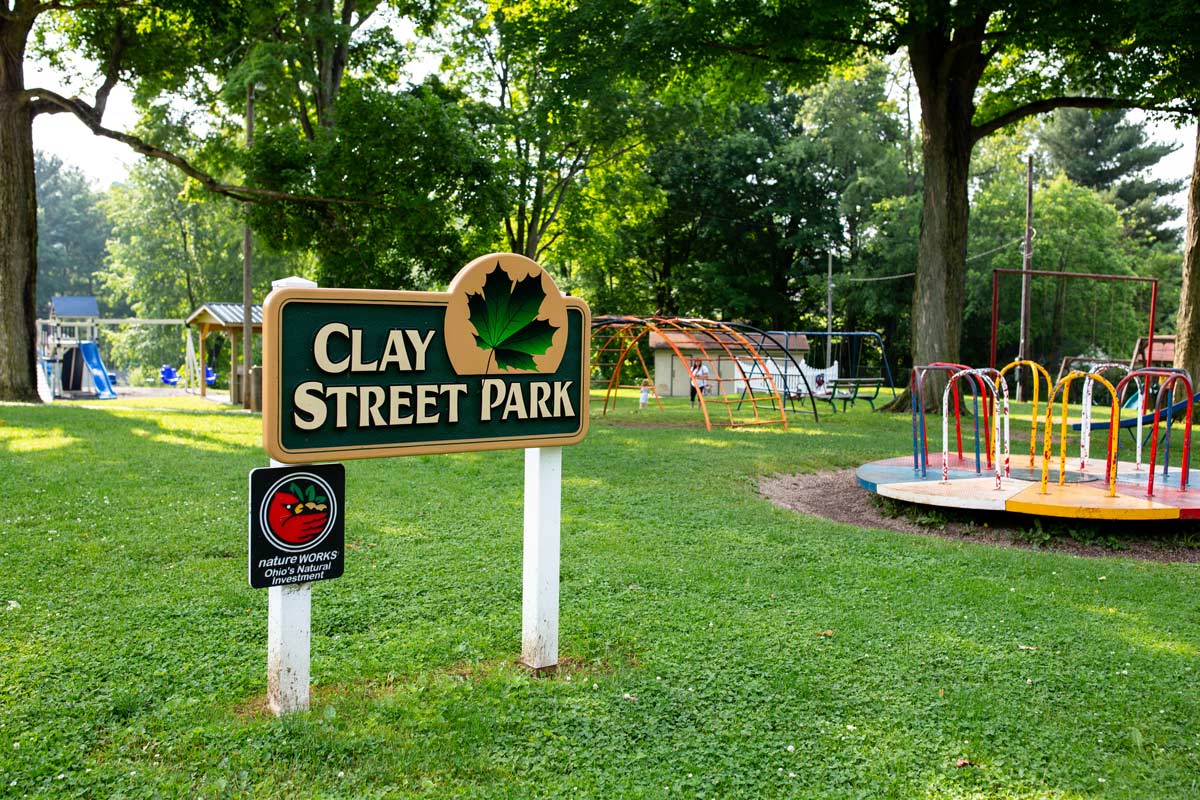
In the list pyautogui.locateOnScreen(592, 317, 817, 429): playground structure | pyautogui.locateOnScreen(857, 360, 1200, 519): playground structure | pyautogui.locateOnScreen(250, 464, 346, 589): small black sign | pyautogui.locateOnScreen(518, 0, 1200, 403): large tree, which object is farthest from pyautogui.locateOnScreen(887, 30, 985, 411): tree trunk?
pyautogui.locateOnScreen(250, 464, 346, 589): small black sign

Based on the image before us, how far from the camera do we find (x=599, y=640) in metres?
4.64


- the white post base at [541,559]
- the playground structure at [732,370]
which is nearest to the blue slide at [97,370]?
the playground structure at [732,370]

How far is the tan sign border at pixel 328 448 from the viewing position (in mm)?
3316

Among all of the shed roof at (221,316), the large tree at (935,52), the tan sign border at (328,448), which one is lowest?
the tan sign border at (328,448)

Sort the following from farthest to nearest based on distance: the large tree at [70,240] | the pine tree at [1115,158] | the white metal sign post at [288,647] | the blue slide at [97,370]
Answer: the large tree at [70,240] → the pine tree at [1115,158] → the blue slide at [97,370] → the white metal sign post at [288,647]

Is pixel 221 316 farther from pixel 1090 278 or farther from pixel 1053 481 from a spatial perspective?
pixel 1090 278

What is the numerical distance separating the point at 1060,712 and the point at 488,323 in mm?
2877

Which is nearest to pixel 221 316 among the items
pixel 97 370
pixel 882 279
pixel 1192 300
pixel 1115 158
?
pixel 97 370

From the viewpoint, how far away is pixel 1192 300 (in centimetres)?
1758

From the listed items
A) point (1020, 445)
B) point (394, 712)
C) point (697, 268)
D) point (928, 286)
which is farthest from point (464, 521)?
point (697, 268)

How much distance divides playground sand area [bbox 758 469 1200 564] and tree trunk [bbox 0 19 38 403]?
559 inches

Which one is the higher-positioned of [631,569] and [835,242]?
[835,242]

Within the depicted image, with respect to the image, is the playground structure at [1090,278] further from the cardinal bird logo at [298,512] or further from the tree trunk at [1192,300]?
the cardinal bird logo at [298,512]

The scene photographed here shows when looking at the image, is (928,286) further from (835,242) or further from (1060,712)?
(835,242)
